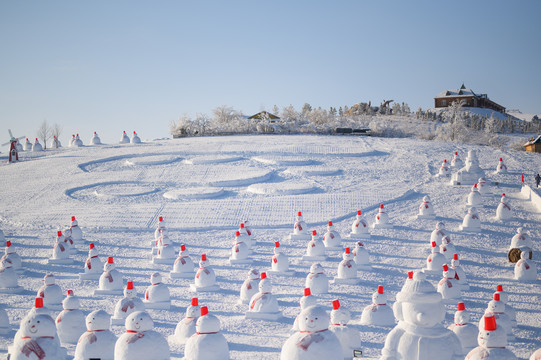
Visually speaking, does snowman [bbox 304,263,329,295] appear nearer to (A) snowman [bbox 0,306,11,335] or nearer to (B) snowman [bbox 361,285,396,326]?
(B) snowman [bbox 361,285,396,326]

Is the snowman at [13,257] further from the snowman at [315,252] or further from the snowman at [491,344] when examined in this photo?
the snowman at [491,344]

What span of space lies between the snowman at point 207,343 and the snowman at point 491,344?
11.1ft

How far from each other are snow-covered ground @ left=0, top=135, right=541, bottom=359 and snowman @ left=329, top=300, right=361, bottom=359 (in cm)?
48

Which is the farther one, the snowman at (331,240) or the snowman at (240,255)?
the snowman at (331,240)

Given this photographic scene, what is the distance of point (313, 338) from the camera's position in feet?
21.1

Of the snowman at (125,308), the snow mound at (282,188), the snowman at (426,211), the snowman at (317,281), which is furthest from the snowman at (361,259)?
the snow mound at (282,188)

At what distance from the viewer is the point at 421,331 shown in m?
6.42

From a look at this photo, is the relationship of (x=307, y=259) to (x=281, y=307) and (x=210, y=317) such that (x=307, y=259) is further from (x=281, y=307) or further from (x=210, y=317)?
(x=210, y=317)

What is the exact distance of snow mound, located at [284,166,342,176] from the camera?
2520 centimetres

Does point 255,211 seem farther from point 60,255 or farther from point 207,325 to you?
point 207,325

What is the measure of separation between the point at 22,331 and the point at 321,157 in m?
22.8

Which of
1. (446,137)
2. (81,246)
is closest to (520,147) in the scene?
(446,137)

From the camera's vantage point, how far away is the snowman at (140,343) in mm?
7117

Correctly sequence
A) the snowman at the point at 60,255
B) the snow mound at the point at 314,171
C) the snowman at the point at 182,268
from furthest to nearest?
1. the snow mound at the point at 314,171
2. the snowman at the point at 60,255
3. the snowman at the point at 182,268
